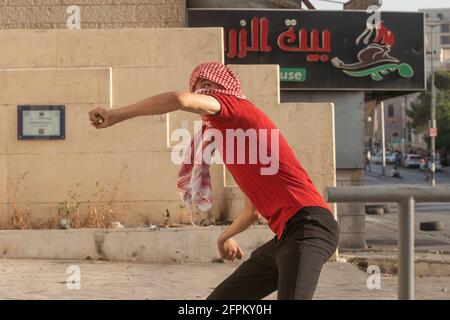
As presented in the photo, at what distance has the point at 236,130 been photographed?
3918 mm

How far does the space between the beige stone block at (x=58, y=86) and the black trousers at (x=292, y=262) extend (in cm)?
791

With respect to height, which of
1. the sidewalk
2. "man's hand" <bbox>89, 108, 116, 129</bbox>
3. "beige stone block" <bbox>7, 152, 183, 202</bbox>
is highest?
"man's hand" <bbox>89, 108, 116, 129</bbox>

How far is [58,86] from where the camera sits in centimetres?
1170

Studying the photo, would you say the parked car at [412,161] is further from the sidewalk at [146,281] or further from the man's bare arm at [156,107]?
the man's bare arm at [156,107]

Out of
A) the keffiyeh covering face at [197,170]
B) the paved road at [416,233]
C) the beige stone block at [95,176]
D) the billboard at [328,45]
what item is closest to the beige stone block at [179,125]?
the beige stone block at [95,176]

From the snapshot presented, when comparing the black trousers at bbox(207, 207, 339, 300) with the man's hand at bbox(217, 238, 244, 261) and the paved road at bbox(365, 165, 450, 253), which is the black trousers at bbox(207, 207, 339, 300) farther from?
Answer: the paved road at bbox(365, 165, 450, 253)

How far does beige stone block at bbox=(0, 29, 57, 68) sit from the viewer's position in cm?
1187

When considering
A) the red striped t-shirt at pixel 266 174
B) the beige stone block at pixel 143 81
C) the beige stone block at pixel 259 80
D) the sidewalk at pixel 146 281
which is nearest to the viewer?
the red striped t-shirt at pixel 266 174

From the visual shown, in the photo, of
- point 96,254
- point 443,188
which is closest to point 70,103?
point 96,254

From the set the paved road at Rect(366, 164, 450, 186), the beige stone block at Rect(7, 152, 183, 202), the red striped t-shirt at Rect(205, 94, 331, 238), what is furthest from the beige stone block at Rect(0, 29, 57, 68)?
the paved road at Rect(366, 164, 450, 186)

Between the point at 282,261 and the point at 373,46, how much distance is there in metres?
13.2

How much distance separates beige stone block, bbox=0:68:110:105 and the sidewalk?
2.25 meters

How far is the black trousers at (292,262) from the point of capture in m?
3.72

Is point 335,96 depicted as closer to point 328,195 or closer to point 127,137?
point 127,137
